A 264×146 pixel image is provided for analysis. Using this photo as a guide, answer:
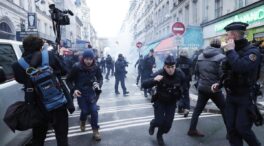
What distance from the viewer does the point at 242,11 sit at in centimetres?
1383

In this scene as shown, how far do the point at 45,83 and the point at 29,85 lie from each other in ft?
0.66

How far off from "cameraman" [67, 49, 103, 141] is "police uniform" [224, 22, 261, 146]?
8.36 ft

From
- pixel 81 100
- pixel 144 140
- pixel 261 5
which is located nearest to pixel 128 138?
pixel 144 140

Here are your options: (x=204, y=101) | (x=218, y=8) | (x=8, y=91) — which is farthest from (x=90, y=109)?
(x=218, y=8)

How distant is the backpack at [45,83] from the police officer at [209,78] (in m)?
2.91

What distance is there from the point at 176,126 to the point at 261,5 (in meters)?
8.60

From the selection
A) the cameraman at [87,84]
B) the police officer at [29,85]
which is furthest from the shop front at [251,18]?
the police officer at [29,85]

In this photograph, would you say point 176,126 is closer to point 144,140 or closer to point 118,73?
point 144,140

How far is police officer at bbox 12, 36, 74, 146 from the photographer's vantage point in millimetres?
3344

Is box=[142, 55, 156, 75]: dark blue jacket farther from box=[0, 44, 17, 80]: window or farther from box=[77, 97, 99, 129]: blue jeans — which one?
box=[0, 44, 17, 80]: window

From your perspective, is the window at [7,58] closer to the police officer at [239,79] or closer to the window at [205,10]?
the police officer at [239,79]

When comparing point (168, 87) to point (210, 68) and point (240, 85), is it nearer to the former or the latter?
point (210, 68)

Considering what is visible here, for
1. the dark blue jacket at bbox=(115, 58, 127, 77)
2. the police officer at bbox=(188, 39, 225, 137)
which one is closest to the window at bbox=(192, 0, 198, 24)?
the dark blue jacket at bbox=(115, 58, 127, 77)

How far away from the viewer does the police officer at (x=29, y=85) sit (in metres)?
3.34
